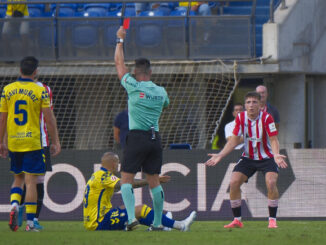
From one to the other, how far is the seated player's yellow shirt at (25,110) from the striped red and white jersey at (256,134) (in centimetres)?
264

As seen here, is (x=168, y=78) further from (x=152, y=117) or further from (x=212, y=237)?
(x=212, y=237)

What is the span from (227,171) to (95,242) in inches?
223

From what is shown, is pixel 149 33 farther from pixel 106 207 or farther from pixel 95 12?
pixel 106 207

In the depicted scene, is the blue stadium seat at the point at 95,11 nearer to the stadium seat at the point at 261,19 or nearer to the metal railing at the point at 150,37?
the metal railing at the point at 150,37

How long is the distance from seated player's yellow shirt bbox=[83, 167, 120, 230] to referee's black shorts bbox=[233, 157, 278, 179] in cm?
192

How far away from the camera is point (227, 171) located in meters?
12.7

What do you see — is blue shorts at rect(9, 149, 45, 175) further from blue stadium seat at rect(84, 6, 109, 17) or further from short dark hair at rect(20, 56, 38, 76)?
blue stadium seat at rect(84, 6, 109, 17)

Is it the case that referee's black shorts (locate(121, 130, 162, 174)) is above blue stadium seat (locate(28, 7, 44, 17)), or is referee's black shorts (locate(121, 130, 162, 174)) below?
below

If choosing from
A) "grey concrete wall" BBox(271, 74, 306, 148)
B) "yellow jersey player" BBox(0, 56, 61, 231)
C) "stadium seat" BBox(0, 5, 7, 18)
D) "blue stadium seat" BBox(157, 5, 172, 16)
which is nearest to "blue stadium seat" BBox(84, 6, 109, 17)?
"blue stadium seat" BBox(157, 5, 172, 16)

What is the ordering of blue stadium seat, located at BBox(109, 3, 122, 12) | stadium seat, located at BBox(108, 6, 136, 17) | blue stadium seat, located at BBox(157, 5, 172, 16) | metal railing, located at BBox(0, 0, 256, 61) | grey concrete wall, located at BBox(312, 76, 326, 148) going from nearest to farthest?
metal railing, located at BBox(0, 0, 256, 61), blue stadium seat, located at BBox(157, 5, 172, 16), stadium seat, located at BBox(108, 6, 136, 17), blue stadium seat, located at BBox(109, 3, 122, 12), grey concrete wall, located at BBox(312, 76, 326, 148)

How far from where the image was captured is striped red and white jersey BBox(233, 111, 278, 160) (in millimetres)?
10031

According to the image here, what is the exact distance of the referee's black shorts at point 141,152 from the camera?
340 inches

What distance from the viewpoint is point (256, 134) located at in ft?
32.9

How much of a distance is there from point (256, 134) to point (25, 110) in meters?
2.99
